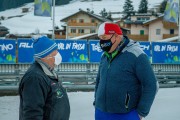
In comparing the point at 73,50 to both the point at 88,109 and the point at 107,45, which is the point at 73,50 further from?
the point at 107,45

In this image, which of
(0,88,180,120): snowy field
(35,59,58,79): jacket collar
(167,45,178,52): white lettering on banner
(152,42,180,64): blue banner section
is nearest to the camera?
(35,59,58,79): jacket collar

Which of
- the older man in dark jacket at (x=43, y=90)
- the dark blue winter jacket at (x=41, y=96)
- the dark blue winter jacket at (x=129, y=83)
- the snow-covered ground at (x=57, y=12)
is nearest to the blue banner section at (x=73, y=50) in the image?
the dark blue winter jacket at (x=129, y=83)

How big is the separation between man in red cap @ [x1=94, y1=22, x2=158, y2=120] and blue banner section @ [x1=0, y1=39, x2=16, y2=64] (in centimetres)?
1078

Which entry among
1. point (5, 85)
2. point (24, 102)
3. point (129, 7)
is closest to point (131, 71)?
point (24, 102)

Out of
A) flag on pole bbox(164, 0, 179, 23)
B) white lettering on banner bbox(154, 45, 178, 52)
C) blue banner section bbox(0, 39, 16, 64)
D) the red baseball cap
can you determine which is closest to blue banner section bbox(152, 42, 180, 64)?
white lettering on banner bbox(154, 45, 178, 52)

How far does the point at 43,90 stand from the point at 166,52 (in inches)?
534

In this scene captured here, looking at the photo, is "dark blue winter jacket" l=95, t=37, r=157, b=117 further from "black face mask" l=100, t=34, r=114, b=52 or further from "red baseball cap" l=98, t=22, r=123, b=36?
"red baseball cap" l=98, t=22, r=123, b=36

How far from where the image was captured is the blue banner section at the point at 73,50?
15.1m

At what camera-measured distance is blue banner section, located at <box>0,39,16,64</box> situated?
14.4 m

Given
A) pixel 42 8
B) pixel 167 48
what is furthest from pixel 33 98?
pixel 42 8

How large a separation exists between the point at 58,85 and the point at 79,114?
515 centimetres

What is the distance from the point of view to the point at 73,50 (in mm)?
15172

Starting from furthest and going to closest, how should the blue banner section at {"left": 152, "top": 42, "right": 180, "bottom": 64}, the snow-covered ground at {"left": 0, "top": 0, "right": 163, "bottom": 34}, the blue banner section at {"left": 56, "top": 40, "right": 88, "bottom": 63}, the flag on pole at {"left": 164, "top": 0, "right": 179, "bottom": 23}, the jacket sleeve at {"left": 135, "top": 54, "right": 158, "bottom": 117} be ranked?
the snow-covered ground at {"left": 0, "top": 0, "right": 163, "bottom": 34} → the flag on pole at {"left": 164, "top": 0, "right": 179, "bottom": 23} → the blue banner section at {"left": 152, "top": 42, "right": 180, "bottom": 64} → the blue banner section at {"left": 56, "top": 40, "right": 88, "bottom": 63} → the jacket sleeve at {"left": 135, "top": 54, "right": 158, "bottom": 117}

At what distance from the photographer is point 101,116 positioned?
4215 mm
